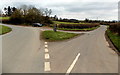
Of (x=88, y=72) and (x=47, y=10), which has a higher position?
(x=47, y=10)

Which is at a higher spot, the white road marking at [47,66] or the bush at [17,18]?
the bush at [17,18]

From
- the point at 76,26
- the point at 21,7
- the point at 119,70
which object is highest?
the point at 21,7

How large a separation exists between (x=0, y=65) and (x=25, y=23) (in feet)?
→ 155

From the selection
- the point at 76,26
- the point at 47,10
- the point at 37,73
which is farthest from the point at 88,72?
the point at 47,10

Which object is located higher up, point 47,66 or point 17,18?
point 17,18

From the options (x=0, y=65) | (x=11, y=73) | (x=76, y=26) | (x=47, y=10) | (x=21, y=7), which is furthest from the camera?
(x=47, y=10)

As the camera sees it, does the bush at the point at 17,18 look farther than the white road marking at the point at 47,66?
Yes

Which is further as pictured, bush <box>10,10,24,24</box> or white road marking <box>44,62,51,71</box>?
bush <box>10,10,24,24</box>

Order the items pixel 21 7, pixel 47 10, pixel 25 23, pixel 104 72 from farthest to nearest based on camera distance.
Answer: pixel 47 10 → pixel 21 7 → pixel 25 23 → pixel 104 72

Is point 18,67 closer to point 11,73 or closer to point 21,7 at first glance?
point 11,73

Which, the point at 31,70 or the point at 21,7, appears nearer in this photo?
the point at 31,70

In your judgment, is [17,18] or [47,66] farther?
[17,18]

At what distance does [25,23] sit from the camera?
52.2m

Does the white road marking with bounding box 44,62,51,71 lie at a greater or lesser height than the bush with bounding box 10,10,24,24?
lesser
